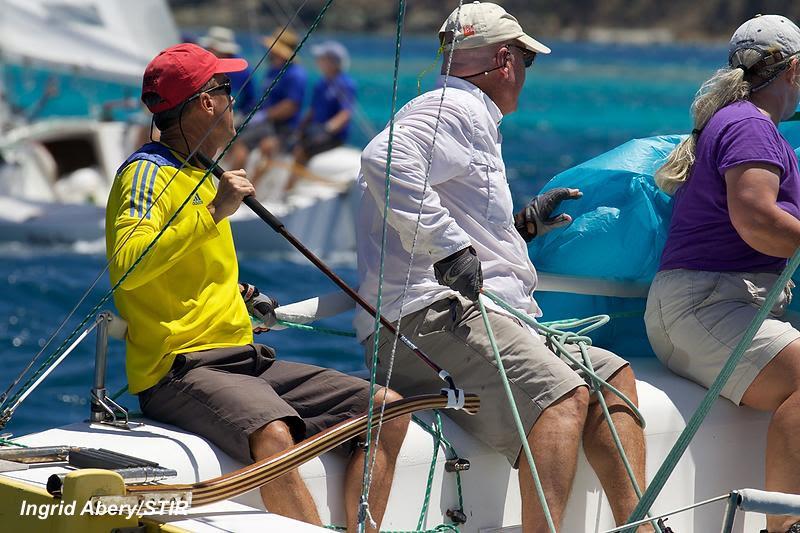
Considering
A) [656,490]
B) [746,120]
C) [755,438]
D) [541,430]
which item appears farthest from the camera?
[755,438]

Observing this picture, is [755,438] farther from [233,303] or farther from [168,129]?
[168,129]

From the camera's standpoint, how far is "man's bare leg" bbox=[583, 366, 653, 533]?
3.37 metres

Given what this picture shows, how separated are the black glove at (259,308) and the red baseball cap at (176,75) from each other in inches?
22.7

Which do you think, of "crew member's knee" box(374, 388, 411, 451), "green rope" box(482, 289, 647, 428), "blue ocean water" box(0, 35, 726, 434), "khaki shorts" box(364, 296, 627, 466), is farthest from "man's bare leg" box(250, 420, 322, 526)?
"blue ocean water" box(0, 35, 726, 434)

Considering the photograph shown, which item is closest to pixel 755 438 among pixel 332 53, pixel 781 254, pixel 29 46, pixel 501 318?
pixel 781 254

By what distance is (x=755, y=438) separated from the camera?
12.4 ft

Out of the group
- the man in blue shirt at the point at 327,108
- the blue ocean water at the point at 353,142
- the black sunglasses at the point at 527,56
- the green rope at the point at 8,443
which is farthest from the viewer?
the man in blue shirt at the point at 327,108

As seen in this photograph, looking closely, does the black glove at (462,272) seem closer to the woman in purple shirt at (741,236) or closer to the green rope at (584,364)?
the green rope at (584,364)

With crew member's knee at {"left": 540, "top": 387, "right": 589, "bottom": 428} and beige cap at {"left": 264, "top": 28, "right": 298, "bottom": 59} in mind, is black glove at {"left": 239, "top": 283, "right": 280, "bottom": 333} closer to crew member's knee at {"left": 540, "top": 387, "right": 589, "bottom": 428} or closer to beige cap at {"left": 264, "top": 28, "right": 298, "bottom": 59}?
crew member's knee at {"left": 540, "top": 387, "right": 589, "bottom": 428}

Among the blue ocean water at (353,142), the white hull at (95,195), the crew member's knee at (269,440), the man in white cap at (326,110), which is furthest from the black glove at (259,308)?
the man in white cap at (326,110)

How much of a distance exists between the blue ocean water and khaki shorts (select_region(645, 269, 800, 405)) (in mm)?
1330

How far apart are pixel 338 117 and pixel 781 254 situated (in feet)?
39.5

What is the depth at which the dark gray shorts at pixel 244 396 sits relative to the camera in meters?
3.04

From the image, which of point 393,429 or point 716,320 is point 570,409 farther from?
point 716,320
